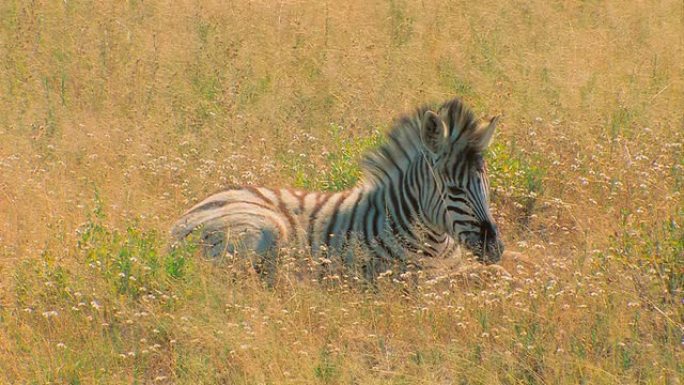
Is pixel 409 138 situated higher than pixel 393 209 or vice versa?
pixel 409 138

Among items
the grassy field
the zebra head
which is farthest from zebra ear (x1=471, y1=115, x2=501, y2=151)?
the grassy field

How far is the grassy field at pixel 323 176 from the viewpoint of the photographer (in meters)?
5.72

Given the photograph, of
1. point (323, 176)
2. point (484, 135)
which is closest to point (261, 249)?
point (484, 135)

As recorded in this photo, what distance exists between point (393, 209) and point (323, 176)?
1657 mm

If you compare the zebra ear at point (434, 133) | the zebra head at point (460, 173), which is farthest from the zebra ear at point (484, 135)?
the zebra ear at point (434, 133)

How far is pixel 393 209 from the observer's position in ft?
24.6

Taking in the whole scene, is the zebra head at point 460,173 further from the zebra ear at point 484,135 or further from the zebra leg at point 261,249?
Answer: the zebra leg at point 261,249

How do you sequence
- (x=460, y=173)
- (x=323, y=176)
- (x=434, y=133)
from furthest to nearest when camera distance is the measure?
(x=323, y=176)
(x=434, y=133)
(x=460, y=173)

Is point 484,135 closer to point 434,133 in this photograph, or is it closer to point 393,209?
point 434,133

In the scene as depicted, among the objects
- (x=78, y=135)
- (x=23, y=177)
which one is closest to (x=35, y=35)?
(x=78, y=135)

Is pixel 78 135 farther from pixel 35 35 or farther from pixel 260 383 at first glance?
pixel 260 383

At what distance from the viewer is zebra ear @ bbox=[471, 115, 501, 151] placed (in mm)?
7227

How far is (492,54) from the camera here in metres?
11.7

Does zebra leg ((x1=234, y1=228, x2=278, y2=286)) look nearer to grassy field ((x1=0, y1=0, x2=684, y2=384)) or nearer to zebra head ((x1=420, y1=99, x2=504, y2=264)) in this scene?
grassy field ((x1=0, y1=0, x2=684, y2=384))
